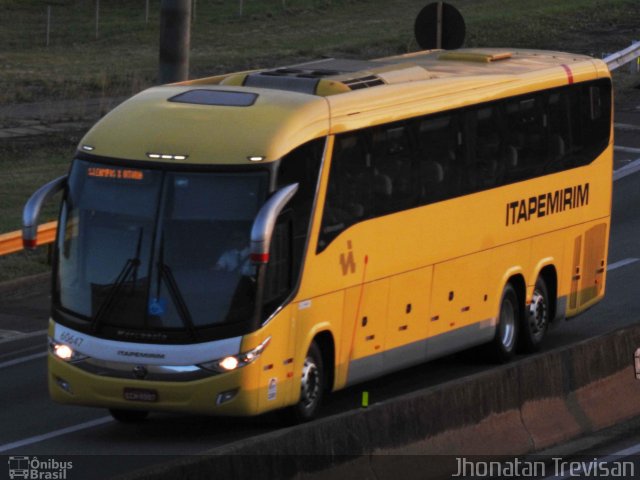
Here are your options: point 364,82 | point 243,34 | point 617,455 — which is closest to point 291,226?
point 364,82

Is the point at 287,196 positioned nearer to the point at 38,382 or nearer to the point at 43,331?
the point at 38,382

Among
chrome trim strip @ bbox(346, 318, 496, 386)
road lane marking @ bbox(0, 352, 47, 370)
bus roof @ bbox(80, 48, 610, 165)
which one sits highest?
bus roof @ bbox(80, 48, 610, 165)

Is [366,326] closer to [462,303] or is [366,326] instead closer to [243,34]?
[462,303]

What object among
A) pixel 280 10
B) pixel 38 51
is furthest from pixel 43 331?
pixel 280 10

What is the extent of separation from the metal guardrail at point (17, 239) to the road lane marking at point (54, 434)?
683cm

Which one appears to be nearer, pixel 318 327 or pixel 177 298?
pixel 177 298

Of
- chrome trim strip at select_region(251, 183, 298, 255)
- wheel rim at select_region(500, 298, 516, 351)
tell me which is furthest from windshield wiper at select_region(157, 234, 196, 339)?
wheel rim at select_region(500, 298, 516, 351)

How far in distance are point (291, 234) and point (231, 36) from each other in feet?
131

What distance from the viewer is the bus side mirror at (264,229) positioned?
13.2 metres

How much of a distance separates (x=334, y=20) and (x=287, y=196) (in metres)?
43.8

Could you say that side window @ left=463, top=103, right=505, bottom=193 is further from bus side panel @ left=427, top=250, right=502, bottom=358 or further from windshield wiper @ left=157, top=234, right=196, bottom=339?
windshield wiper @ left=157, top=234, right=196, bottom=339

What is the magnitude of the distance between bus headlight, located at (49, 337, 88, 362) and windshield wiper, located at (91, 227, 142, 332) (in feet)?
0.97

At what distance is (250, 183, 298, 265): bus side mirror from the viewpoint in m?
13.2

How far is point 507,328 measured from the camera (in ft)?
59.8
